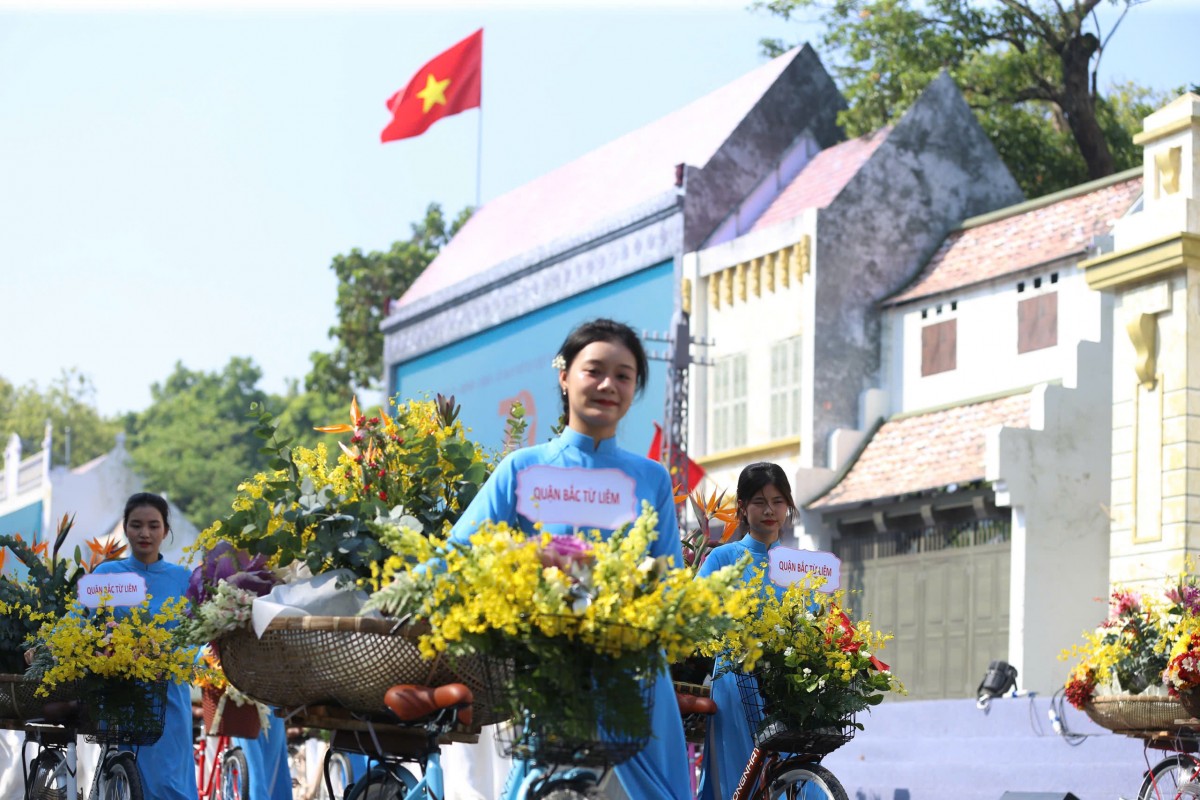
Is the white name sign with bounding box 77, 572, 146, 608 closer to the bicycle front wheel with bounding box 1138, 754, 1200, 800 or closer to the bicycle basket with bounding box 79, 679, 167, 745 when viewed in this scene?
the bicycle basket with bounding box 79, 679, 167, 745

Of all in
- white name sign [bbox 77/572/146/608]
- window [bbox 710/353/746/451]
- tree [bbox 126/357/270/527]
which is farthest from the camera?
tree [bbox 126/357/270/527]

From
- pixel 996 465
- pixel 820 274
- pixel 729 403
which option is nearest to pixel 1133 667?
pixel 996 465

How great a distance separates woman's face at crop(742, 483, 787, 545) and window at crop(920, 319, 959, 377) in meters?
15.8


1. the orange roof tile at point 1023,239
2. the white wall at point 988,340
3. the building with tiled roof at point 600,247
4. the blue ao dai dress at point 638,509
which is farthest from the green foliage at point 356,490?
the building with tiled roof at point 600,247

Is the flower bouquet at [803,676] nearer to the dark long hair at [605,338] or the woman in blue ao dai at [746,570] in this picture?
the woman in blue ao dai at [746,570]

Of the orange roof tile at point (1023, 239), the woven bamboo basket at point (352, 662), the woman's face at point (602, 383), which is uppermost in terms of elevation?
the orange roof tile at point (1023, 239)

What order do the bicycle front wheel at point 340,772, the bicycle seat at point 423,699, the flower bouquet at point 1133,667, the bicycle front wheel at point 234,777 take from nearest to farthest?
the bicycle seat at point 423,699 < the flower bouquet at point 1133,667 < the bicycle front wheel at point 234,777 < the bicycle front wheel at point 340,772

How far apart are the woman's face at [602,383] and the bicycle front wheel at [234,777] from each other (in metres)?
5.29

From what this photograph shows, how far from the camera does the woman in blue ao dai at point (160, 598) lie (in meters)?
9.18

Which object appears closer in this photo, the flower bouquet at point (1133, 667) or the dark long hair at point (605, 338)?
the dark long hair at point (605, 338)

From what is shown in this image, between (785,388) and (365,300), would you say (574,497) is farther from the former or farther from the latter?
(365,300)

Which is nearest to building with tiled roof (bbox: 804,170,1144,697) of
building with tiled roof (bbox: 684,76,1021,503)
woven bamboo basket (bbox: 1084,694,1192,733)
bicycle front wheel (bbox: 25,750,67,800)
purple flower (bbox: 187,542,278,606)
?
building with tiled roof (bbox: 684,76,1021,503)

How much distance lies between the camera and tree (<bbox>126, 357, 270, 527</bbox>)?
64875mm

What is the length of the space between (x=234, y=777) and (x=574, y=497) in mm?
5838
